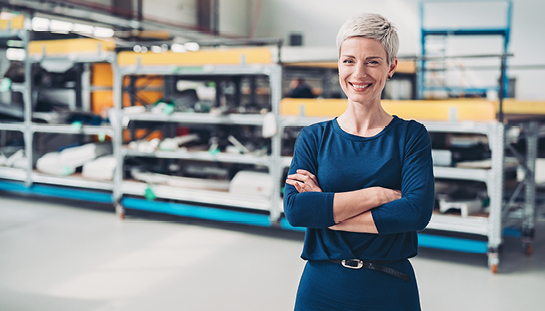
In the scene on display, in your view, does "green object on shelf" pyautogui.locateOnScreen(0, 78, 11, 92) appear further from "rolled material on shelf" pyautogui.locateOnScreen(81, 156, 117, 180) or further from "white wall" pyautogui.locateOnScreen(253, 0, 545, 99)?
"white wall" pyautogui.locateOnScreen(253, 0, 545, 99)

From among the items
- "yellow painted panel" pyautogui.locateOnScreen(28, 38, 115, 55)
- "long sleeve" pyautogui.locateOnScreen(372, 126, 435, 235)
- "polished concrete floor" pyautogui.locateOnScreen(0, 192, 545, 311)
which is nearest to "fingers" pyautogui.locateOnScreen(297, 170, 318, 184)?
"long sleeve" pyautogui.locateOnScreen(372, 126, 435, 235)

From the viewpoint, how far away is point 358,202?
1.40 m

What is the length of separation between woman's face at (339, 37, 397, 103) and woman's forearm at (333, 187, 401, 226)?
0.89 feet

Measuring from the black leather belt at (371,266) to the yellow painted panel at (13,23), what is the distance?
20.3 ft

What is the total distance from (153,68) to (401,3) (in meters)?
11.8

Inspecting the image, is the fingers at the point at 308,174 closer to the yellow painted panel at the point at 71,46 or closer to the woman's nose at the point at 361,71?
the woman's nose at the point at 361,71

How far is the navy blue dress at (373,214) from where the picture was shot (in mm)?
1386

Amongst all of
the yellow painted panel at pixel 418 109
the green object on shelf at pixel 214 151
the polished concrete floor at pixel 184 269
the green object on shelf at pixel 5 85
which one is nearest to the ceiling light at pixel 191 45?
the green object on shelf at pixel 214 151

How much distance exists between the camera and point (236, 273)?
3801 mm

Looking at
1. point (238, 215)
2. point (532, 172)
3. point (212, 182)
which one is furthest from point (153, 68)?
point (532, 172)

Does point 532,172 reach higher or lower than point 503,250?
higher

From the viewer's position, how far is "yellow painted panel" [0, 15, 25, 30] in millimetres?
6176

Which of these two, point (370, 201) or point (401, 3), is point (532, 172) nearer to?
point (370, 201)

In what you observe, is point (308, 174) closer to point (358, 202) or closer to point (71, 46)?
point (358, 202)
